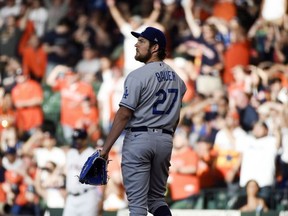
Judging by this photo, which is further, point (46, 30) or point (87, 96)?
point (46, 30)

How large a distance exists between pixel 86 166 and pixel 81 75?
939 centimetres

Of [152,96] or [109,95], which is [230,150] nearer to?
[109,95]

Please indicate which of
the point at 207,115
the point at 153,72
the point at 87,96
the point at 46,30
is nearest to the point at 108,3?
the point at 46,30

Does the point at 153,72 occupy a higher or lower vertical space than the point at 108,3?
lower

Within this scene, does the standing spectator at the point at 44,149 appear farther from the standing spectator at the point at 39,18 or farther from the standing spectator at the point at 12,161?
the standing spectator at the point at 39,18

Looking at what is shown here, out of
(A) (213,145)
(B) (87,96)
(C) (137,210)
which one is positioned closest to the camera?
(C) (137,210)

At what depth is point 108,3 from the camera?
64.9ft

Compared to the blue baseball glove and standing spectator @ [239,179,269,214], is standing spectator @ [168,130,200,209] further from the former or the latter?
the blue baseball glove

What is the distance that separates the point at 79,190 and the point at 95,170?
4150 mm

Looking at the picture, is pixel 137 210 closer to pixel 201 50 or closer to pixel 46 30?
pixel 201 50

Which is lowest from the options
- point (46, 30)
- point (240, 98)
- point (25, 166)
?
point (25, 166)

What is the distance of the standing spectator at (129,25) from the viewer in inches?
716

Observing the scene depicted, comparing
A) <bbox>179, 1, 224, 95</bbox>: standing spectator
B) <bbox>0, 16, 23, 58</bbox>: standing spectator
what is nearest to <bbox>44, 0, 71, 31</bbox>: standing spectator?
<bbox>0, 16, 23, 58</bbox>: standing spectator

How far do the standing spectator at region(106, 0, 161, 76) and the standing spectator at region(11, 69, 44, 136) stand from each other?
5.29 ft
